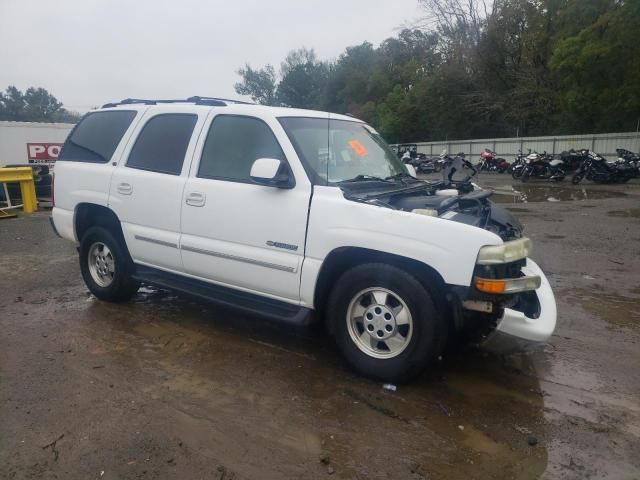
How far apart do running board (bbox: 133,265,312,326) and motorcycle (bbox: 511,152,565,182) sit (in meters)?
19.0

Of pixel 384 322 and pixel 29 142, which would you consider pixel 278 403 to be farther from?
pixel 29 142

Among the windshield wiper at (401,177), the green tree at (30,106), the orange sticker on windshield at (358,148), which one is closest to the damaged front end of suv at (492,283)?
the windshield wiper at (401,177)

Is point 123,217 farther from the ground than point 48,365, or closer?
farther from the ground

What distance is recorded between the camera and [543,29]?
3269 centimetres

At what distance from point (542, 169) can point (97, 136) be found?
63.1ft

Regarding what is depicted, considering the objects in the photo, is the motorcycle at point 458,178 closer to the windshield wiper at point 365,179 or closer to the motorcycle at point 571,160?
the windshield wiper at point 365,179

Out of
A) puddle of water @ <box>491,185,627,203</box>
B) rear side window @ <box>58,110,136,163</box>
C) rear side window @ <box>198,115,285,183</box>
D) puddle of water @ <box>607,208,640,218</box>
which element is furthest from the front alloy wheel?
puddle of water @ <box>491,185,627,203</box>

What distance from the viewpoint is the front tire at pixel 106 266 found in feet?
16.9

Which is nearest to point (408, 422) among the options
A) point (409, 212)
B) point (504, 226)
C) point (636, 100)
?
point (409, 212)

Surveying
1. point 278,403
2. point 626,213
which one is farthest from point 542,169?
point 278,403

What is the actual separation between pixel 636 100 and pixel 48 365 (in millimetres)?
27306

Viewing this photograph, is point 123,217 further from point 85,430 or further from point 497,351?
point 497,351

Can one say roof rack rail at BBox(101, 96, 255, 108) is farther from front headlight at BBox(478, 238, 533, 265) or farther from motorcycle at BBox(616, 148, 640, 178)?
motorcycle at BBox(616, 148, 640, 178)

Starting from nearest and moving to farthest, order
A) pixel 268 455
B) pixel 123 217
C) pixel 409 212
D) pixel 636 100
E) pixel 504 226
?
pixel 268 455 < pixel 409 212 < pixel 504 226 < pixel 123 217 < pixel 636 100
